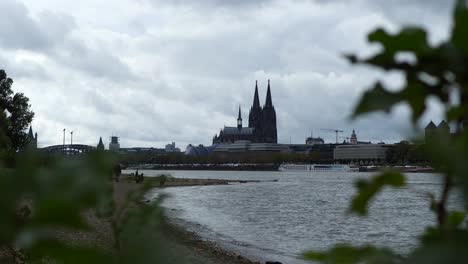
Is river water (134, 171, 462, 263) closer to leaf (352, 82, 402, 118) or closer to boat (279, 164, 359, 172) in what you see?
leaf (352, 82, 402, 118)

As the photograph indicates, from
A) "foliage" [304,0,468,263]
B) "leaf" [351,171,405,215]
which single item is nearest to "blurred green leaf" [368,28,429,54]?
"foliage" [304,0,468,263]

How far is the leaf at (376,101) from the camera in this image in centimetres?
84

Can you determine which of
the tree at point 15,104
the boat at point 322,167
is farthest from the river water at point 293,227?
the boat at point 322,167

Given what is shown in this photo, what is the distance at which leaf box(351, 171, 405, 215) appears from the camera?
880mm

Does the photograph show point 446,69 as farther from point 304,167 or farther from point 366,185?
point 304,167

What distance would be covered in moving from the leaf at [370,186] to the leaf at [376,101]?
0.36ft

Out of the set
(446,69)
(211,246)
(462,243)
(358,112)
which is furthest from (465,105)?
(211,246)

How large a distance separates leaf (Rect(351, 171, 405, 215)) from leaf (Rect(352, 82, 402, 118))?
111 mm

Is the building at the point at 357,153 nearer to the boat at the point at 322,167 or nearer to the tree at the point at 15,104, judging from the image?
the boat at the point at 322,167

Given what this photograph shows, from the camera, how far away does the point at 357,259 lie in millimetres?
963

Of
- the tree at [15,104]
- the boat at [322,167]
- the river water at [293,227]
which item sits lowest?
the river water at [293,227]

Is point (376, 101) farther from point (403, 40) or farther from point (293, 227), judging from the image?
point (293, 227)

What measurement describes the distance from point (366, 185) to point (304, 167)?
184523 mm

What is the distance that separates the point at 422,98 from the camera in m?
0.94
